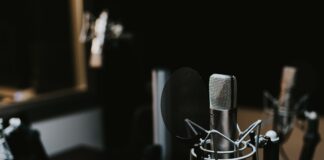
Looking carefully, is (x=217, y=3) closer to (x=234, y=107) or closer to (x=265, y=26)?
(x=265, y=26)

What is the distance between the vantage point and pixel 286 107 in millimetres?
1292

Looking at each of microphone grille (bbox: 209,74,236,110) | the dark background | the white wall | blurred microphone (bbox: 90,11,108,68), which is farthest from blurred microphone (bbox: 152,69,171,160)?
A: the dark background

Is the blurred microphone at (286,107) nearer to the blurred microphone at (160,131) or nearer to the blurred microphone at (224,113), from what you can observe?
the blurred microphone at (160,131)

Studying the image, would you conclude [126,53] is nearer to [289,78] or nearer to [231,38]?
[231,38]

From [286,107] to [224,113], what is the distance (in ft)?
1.92

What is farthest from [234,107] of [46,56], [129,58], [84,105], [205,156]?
[46,56]

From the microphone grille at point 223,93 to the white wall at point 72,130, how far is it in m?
1.45

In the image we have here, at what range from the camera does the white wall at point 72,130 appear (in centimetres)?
223

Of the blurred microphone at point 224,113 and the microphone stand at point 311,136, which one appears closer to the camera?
the blurred microphone at point 224,113

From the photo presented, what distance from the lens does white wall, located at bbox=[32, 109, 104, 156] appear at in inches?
87.7

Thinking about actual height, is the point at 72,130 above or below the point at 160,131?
below

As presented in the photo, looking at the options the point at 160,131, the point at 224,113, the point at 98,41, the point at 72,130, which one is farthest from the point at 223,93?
the point at 72,130

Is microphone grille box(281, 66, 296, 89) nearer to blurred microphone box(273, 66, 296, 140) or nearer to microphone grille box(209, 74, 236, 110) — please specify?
blurred microphone box(273, 66, 296, 140)

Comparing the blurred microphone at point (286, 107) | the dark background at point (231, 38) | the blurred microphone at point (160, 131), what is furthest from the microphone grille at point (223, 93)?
the dark background at point (231, 38)
